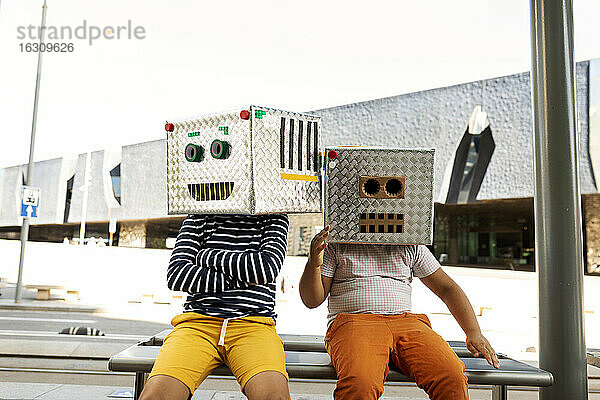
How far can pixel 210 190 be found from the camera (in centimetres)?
179

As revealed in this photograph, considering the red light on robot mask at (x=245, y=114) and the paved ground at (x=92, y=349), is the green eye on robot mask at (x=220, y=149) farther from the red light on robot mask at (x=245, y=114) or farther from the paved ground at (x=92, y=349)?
the paved ground at (x=92, y=349)

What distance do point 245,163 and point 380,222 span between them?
1.65ft

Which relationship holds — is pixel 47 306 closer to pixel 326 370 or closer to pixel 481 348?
pixel 326 370

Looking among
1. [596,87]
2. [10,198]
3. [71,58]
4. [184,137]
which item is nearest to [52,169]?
[10,198]

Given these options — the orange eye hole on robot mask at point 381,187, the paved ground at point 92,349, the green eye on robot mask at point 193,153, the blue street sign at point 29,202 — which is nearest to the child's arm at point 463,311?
the orange eye hole on robot mask at point 381,187

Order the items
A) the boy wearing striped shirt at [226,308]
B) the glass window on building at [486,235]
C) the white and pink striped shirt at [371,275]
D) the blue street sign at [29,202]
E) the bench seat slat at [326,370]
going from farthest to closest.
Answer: the glass window on building at [486,235] → the blue street sign at [29,202] → the white and pink striped shirt at [371,275] → the bench seat slat at [326,370] → the boy wearing striped shirt at [226,308]

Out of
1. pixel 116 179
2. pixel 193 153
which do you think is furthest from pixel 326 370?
pixel 116 179

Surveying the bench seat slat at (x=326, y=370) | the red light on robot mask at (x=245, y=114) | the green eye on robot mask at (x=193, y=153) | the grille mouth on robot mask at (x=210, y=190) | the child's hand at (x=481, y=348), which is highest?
the red light on robot mask at (x=245, y=114)

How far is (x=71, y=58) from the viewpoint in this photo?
22.7ft

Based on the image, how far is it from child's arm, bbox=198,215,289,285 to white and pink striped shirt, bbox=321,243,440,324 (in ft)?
0.75

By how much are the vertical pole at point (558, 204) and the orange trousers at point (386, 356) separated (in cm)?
76

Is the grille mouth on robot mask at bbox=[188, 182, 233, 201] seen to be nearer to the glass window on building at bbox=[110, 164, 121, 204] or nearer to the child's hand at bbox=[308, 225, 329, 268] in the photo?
the child's hand at bbox=[308, 225, 329, 268]

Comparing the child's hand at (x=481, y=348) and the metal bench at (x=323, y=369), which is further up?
the child's hand at (x=481, y=348)

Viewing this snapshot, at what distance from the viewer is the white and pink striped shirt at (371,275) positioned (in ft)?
6.59
